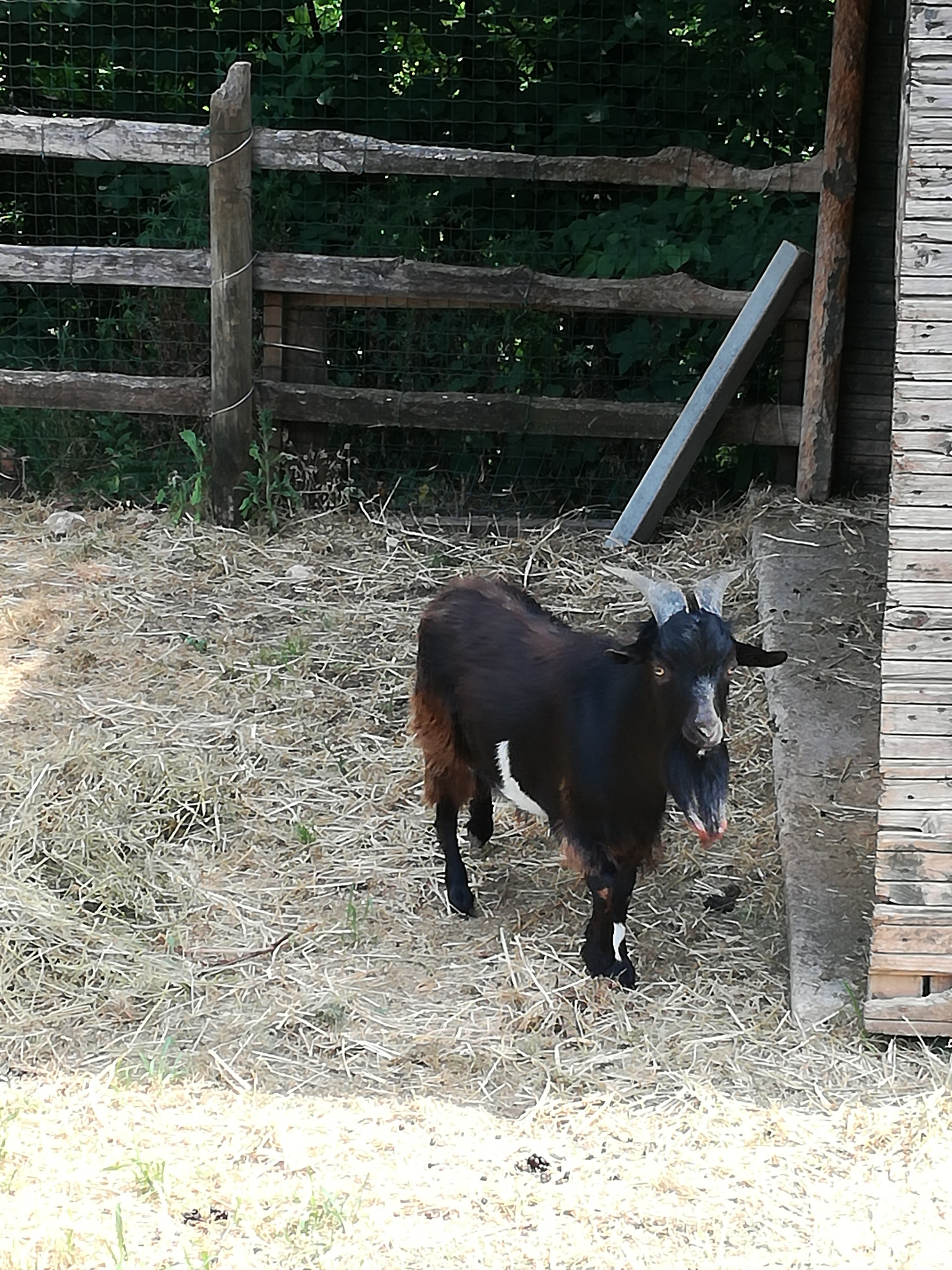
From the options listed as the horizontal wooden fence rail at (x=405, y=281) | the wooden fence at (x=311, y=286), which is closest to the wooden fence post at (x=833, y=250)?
the wooden fence at (x=311, y=286)

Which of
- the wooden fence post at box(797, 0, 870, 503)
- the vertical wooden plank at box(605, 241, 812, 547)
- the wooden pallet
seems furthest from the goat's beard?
the wooden fence post at box(797, 0, 870, 503)

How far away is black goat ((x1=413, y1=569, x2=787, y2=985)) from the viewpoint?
4012mm

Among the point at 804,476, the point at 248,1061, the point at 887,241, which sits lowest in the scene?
the point at 248,1061

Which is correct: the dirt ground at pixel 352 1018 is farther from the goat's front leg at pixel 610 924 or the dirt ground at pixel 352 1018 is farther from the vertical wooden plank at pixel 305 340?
the vertical wooden plank at pixel 305 340

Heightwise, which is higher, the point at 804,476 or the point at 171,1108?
the point at 804,476

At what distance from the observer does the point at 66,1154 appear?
3.54m

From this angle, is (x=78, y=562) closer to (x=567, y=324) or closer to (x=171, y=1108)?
(x=567, y=324)

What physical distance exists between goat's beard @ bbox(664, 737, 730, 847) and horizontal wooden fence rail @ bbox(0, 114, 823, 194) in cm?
391

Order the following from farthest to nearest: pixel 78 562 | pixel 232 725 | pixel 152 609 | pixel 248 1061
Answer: pixel 78 562
pixel 152 609
pixel 232 725
pixel 248 1061

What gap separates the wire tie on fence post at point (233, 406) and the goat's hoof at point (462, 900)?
3.37m

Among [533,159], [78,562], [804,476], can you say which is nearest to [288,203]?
[533,159]

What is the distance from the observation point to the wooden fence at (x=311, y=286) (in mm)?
7211

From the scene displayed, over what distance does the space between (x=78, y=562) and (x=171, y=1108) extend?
151 inches

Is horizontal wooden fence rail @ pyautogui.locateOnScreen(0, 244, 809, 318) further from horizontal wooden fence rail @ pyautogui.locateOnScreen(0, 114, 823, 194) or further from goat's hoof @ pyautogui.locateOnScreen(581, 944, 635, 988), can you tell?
goat's hoof @ pyautogui.locateOnScreen(581, 944, 635, 988)
